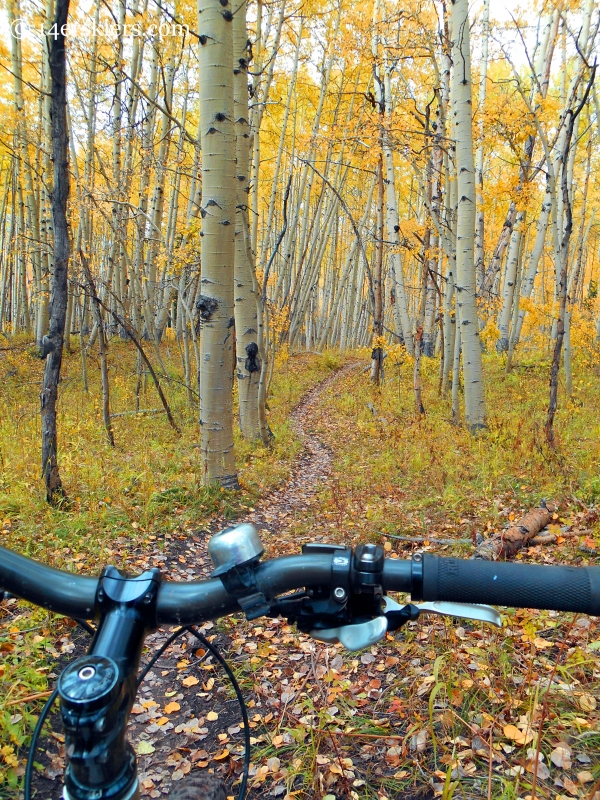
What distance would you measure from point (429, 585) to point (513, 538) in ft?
12.4

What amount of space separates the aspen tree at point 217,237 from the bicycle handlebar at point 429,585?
466 cm

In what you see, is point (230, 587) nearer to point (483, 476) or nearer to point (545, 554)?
point (545, 554)

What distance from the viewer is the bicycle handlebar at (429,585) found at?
1003 millimetres

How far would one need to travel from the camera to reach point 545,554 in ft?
13.7

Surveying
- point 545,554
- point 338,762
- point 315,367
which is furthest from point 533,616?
point 315,367

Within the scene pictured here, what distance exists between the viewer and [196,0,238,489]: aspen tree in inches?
200

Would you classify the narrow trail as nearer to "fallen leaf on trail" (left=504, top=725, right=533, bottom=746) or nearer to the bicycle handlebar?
"fallen leaf on trail" (left=504, top=725, right=533, bottom=746)

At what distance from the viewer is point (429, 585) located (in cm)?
100

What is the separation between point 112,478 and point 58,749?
380cm

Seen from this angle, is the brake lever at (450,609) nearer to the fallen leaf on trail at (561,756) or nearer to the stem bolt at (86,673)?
the stem bolt at (86,673)

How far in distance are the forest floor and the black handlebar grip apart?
1.43 m

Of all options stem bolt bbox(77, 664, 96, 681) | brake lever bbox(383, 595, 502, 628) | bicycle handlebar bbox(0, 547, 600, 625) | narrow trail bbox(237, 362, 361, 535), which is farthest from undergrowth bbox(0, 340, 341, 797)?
brake lever bbox(383, 595, 502, 628)

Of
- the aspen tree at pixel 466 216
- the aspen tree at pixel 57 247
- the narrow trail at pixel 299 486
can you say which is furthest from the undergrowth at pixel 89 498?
the aspen tree at pixel 466 216

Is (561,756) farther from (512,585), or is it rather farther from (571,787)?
(512,585)
